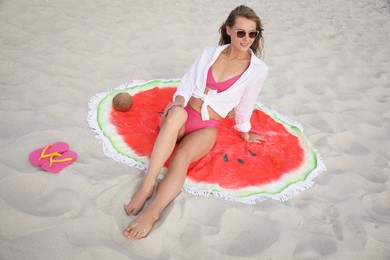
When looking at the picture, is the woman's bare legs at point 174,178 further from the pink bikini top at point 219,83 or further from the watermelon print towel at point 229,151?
the pink bikini top at point 219,83

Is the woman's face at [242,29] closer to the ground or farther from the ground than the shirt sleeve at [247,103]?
farther from the ground

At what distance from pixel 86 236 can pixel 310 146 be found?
208cm

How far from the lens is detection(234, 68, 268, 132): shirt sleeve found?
8.05ft

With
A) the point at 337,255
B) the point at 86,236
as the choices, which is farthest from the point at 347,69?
the point at 86,236

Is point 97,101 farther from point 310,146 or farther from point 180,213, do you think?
point 310,146

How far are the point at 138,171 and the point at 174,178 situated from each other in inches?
14.6

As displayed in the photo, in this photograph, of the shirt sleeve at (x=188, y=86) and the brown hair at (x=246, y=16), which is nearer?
the brown hair at (x=246, y=16)

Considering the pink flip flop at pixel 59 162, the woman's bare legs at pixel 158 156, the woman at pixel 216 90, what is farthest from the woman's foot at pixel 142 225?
the pink flip flop at pixel 59 162

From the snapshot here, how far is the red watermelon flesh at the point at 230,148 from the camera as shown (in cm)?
238

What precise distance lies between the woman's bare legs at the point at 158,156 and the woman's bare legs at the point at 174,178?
74 millimetres

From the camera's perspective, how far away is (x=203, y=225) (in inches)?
77.3

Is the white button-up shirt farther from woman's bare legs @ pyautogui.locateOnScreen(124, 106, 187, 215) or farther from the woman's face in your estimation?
woman's bare legs @ pyautogui.locateOnScreen(124, 106, 187, 215)

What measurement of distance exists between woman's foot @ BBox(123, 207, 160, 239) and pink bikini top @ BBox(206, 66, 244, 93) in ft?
3.60

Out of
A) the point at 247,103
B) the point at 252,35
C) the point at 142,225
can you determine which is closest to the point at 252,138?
the point at 247,103
